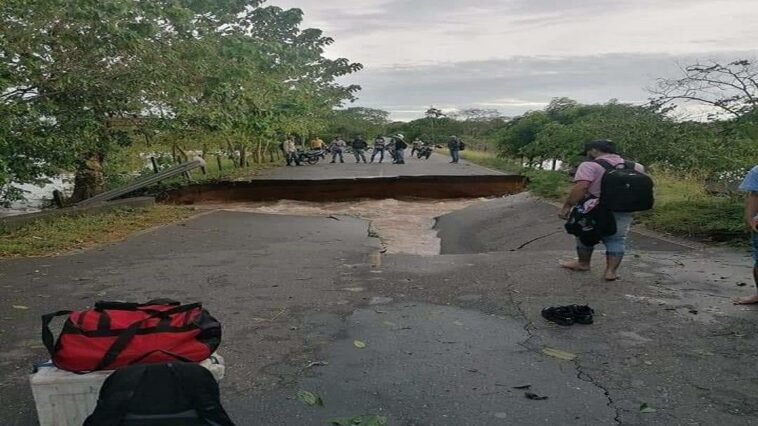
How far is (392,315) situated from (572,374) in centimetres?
176

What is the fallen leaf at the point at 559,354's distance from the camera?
425 cm

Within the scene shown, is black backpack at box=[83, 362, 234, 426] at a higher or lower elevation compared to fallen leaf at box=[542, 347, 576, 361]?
higher

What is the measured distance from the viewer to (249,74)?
10.8 m

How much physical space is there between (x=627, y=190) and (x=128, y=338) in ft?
16.0

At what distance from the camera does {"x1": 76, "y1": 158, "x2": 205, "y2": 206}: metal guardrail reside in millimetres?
14127

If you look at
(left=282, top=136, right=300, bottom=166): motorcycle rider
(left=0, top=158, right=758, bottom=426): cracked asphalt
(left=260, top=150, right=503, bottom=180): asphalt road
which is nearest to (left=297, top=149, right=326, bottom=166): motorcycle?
(left=282, top=136, right=300, bottom=166): motorcycle rider

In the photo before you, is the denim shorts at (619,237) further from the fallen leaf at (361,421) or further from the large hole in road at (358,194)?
the large hole in road at (358,194)

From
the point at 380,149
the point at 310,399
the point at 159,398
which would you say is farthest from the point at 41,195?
the point at 380,149

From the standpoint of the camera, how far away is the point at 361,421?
330cm

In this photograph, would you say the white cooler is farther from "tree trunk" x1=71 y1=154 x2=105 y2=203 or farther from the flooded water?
"tree trunk" x1=71 y1=154 x2=105 y2=203

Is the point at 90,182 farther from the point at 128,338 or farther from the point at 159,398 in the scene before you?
the point at 159,398

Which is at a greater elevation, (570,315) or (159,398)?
(159,398)

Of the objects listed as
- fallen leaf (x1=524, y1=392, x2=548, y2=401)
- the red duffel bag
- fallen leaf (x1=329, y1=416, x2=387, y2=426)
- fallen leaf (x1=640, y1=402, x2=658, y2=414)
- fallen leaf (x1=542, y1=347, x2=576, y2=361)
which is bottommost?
fallen leaf (x1=542, y1=347, x2=576, y2=361)

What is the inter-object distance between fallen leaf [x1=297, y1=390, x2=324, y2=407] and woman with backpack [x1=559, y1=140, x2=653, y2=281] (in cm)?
377
